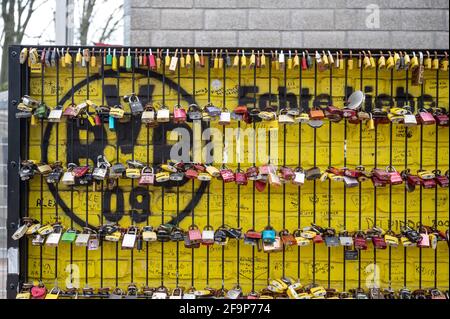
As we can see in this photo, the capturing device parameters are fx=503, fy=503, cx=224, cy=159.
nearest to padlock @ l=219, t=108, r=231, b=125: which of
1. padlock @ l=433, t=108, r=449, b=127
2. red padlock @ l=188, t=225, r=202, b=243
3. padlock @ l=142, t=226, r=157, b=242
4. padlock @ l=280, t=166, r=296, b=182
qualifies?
padlock @ l=280, t=166, r=296, b=182

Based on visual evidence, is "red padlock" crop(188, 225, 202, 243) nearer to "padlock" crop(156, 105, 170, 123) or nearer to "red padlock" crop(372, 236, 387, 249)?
"padlock" crop(156, 105, 170, 123)

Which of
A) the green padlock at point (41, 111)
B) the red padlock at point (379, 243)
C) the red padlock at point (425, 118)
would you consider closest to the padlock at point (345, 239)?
the red padlock at point (379, 243)

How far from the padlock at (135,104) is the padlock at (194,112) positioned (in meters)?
0.32

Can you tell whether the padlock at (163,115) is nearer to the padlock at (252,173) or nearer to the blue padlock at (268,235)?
the padlock at (252,173)

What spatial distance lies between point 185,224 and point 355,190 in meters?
1.21

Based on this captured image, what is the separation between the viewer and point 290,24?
13.5 feet

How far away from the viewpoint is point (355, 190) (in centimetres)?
350

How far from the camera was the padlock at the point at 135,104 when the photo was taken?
131 inches

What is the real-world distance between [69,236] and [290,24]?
7.82 feet

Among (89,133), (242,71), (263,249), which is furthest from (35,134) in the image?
(263,249)

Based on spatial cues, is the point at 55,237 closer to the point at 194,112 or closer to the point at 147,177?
the point at 147,177
